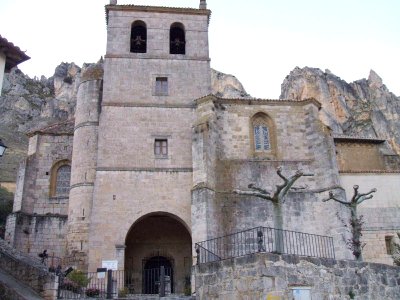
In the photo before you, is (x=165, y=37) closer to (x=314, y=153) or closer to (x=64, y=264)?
(x=314, y=153)

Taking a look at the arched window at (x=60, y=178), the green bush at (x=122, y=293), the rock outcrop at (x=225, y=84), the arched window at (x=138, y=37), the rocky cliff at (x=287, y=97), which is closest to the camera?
the green bush at (x=122, y=293)

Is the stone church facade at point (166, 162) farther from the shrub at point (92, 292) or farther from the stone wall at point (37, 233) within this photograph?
the shrub at point (92, 292)

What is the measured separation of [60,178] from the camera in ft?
86.3

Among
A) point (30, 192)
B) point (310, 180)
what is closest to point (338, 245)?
point (310, 180)

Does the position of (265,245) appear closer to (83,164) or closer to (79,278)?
(79,278)

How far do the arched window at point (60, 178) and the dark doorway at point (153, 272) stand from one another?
23.0 feet

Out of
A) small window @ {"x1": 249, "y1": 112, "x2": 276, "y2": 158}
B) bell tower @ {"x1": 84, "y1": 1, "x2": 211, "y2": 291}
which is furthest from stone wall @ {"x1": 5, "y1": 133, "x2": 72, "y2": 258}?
small window @ {"x1": 249, "y1": 112, "x2": 276, "y2": 158}

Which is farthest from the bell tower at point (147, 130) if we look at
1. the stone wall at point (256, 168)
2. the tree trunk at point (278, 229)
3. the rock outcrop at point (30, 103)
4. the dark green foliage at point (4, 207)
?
the rock outcrop at point (30, 103)

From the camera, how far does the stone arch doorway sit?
21.3 metres

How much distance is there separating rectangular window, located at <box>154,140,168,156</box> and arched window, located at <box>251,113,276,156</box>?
4131 mm

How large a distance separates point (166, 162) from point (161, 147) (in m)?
0.84

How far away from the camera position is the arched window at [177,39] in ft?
82.0

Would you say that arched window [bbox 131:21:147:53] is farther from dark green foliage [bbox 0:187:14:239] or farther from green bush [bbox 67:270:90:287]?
dark green foliage [bbox 0:187:14:239]

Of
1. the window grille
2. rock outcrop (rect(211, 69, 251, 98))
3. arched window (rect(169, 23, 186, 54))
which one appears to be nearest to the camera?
arched window (rect(169, 23, 186, 54))
